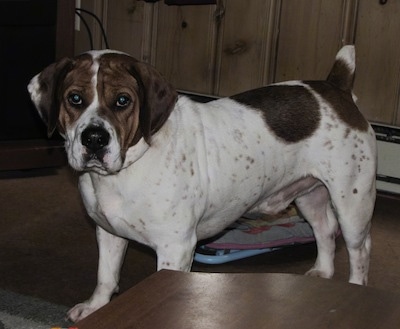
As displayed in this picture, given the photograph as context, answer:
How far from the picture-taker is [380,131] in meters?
3.71

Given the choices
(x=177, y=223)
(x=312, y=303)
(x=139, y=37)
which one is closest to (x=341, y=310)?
(x=312, y=303)

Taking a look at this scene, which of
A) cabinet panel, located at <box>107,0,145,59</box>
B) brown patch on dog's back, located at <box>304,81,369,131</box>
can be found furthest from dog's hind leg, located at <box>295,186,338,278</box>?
cabinet panel, located at <box>107,0,145,59</box>

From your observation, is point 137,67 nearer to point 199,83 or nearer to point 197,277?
point 197,277

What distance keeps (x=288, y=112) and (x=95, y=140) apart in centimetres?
74

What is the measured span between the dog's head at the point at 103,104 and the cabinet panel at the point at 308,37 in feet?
5.79

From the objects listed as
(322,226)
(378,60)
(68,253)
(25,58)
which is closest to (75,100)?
(68,253)

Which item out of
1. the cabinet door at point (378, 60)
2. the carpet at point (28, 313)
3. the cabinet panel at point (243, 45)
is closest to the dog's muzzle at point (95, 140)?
the carpet at point (28, 313)

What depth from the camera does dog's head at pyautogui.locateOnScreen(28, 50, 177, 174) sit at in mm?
2025

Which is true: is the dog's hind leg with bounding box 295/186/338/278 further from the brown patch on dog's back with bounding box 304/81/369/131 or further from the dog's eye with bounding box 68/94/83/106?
the dog's eye with bounding box 68/94/83/106

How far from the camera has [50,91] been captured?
217cm

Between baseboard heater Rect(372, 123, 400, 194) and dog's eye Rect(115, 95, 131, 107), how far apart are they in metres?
1.89

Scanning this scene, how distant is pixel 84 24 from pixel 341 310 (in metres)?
3.65

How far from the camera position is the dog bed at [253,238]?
2.95 m

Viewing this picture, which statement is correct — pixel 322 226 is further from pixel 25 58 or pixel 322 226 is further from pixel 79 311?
pixel 25 58
